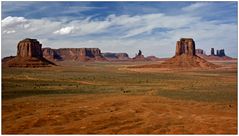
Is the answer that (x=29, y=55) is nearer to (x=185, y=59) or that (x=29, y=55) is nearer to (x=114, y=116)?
(x=185, y=59)

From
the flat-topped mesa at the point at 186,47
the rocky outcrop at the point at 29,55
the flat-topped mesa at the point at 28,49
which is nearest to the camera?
the rocky outcrop at the point at 29,55

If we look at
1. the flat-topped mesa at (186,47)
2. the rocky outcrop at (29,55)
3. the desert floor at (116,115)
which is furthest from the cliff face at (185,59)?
the desert floor at (116,115)

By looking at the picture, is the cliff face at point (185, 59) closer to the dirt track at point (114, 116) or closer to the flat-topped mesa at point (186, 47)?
the flat-topped mesa at point (186, 47)

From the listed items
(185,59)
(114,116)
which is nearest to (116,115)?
(114,116)

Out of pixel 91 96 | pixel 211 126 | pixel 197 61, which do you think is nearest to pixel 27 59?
pixel 197 61

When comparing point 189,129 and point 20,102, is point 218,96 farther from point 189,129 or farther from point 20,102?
point 20,102

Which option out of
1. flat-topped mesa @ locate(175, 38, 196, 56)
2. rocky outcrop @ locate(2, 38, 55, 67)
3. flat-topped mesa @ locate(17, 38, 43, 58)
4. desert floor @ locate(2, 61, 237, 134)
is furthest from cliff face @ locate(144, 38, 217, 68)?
desert floor @ locate(2, 61, 237, 134)
